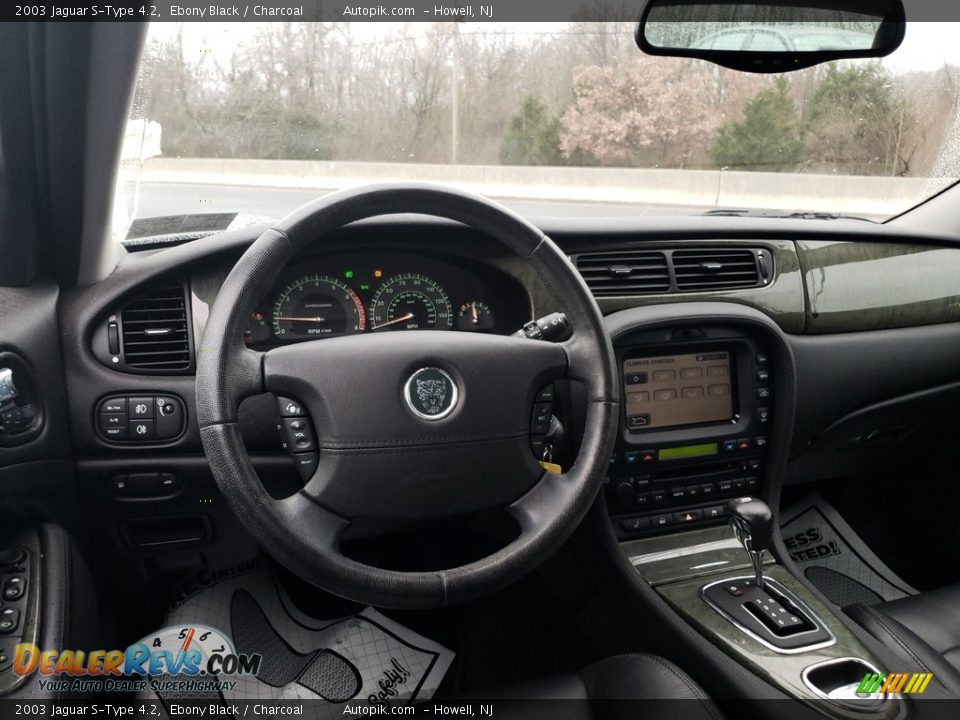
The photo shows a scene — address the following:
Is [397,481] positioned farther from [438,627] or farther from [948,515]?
[948,515]

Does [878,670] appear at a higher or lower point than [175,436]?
lower

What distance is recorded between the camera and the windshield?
1.98m

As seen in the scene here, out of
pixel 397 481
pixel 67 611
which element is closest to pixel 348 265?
pixel 397 481

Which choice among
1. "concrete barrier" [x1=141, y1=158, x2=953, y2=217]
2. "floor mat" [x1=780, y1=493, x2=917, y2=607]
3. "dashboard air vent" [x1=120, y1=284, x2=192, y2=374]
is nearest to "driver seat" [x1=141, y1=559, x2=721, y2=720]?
"dashboard air vent" [x1=120, y1=284, x2=192, y2=374]

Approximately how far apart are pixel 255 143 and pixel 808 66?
4.63ft

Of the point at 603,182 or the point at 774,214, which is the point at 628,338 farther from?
the point at 774,214

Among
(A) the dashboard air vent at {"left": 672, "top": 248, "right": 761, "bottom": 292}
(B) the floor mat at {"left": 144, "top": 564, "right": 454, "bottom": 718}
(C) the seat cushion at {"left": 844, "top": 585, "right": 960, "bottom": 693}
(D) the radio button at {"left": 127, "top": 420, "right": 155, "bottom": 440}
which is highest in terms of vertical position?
(A) the dashboard air vent at {"left": 672, "top": 248, "right": 761, "bottom": 292}

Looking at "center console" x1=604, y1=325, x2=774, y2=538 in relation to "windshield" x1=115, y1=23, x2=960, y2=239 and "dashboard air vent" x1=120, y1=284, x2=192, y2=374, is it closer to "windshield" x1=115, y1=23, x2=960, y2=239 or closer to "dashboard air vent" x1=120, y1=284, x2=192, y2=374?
"windshield" x1=115, y1=23, x2=960, y2=239

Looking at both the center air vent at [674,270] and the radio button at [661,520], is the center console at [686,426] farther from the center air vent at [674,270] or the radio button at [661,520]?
the center air vent at [674,270]

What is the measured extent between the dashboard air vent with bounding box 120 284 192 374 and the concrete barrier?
299mm

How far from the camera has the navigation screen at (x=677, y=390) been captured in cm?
223

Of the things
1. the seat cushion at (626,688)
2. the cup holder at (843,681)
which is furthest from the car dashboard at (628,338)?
the cup holder at (843,681)

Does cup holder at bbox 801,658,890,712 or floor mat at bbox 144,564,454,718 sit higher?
cup holder at bbox 801,658,890,712

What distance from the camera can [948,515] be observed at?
2871 mm
